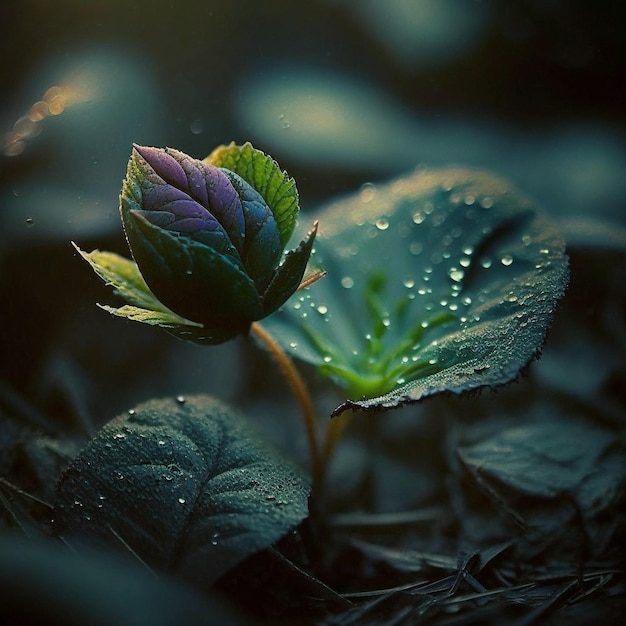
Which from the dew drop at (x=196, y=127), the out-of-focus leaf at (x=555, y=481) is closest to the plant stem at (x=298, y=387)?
the out-of-focus leaf at (x=555, y=481)

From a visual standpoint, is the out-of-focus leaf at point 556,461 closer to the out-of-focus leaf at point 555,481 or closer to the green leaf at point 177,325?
the out-of-focus leaf at point 555,481

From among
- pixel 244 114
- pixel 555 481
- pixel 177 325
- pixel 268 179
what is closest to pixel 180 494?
pixel 177 325

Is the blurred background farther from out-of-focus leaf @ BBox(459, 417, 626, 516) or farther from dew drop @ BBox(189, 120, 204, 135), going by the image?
out-of-focus leaf @ BBox(459, 417, 626, 516)

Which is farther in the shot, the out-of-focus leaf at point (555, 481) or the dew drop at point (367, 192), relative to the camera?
the dew drop at point (367, 192)

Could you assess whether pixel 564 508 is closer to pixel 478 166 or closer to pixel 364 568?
pixel 364 568

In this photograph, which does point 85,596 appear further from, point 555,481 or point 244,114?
point 244,114

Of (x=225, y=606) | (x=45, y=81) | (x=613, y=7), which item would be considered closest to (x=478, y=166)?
(x=613, y=7)
